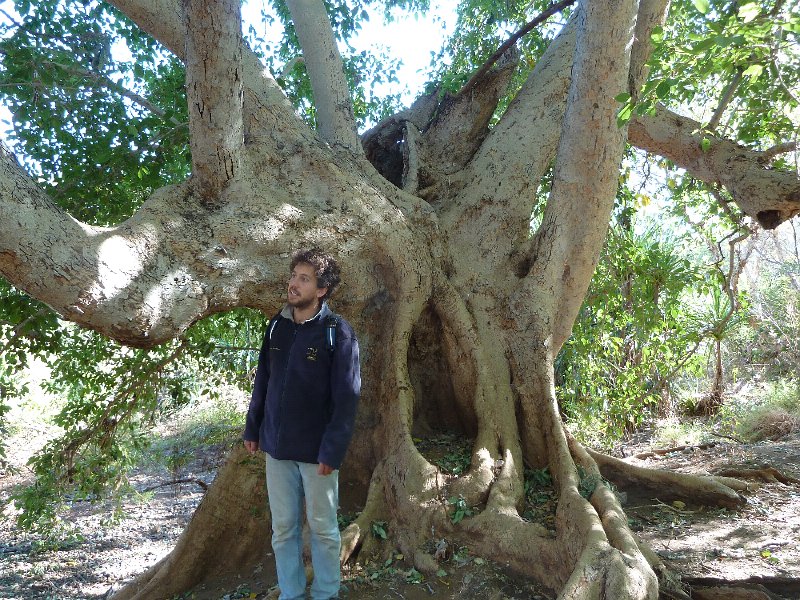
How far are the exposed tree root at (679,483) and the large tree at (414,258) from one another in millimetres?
14

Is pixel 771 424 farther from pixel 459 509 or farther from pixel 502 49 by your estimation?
pixel 459 509

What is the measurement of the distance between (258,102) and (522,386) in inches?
107

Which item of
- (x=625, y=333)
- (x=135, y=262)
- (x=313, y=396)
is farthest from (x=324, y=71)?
(x=625, y=333)

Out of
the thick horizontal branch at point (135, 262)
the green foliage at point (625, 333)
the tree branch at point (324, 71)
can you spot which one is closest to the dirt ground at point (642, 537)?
the green foliage at point (625, 333)

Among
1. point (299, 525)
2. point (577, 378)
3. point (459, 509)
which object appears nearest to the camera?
point (299, 525)

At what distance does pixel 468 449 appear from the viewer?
4633 mm

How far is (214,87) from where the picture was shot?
12.1 ft

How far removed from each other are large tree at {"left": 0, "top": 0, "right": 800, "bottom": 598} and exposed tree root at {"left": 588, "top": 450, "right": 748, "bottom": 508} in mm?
14

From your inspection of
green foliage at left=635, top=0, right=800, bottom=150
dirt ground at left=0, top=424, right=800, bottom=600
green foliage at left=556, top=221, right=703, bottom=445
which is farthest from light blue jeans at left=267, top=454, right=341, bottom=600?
green foliage at left=556, top=221, right=703, bottom=445

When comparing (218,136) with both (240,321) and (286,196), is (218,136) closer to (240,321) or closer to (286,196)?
(286,196)

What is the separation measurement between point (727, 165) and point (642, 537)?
3265 mm

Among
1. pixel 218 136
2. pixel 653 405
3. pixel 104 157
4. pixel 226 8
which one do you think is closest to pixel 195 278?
pixel 218 136

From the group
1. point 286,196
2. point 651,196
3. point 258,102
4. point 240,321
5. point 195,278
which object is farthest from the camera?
point 651,196

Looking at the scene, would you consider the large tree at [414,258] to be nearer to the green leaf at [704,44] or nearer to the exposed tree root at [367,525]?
the exposed tree root at [367,525]
